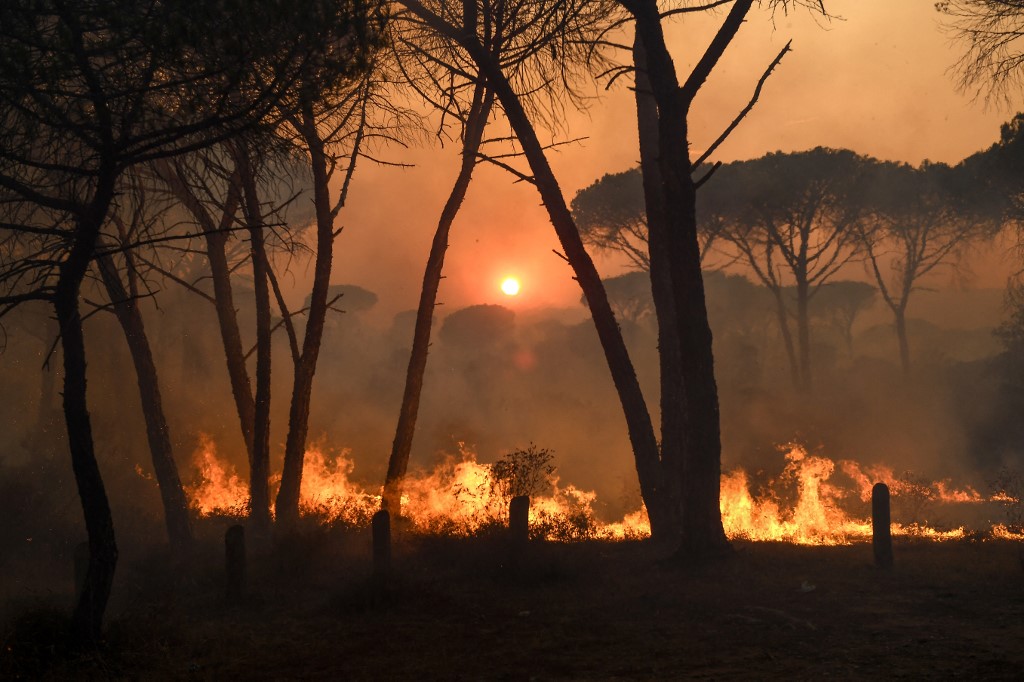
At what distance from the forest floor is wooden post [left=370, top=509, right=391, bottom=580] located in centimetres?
19

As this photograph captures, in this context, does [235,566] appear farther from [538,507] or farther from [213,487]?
[213,487]

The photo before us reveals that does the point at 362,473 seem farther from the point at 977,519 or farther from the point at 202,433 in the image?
the point at 977,519

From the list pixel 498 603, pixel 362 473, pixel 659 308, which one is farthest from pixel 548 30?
pixel 362 473

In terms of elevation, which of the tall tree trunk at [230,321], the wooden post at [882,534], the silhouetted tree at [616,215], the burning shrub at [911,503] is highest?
the silhouetted tree at [616,215]

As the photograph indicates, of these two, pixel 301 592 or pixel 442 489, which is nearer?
pixel 301 592

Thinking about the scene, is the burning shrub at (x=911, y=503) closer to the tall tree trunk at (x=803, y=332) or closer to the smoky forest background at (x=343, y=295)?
the smoky forest background at (x=343, y=295)

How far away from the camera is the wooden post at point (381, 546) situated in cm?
908

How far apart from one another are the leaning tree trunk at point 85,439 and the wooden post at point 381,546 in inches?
112

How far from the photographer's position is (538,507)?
15.4 meters

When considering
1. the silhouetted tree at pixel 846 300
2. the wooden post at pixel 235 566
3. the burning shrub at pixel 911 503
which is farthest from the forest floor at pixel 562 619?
the silhouetted tree at pixel 846 300

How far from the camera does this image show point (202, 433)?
2433 centimetres

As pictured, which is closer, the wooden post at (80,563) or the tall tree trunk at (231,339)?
the wooden post at (80,563)

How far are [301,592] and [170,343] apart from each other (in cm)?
2556

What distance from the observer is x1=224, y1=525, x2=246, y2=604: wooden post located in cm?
938
